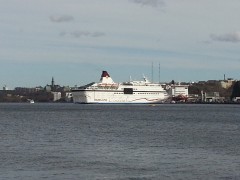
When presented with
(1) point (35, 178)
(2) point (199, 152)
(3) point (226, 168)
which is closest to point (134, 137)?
(2) point (199, 152)

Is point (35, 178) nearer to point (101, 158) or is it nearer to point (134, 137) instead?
point (101, 158)

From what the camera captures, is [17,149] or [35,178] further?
[17,149]

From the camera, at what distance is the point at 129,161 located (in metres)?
33.8

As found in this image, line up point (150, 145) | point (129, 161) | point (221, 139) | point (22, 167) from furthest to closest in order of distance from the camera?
point (221, 139)
point (150, 145)
point (129, 161)
point (22, 167)

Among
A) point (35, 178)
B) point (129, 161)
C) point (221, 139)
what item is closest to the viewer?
point (35, 178)

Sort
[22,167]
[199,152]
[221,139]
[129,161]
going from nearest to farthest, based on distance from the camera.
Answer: [22,167] < [129,161] < [199,152] < [221,139]

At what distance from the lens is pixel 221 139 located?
50.0m

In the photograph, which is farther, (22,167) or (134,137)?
(134,137)

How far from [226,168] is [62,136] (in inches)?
901

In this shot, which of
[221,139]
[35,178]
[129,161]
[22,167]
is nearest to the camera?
[35,178]

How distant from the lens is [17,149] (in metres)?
40.5

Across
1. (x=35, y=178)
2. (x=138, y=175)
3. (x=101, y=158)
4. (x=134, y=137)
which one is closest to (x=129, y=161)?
(x=101, y=158)

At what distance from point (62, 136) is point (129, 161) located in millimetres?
18784

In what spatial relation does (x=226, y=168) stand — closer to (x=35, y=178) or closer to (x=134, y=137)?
(x=35, y=178)
